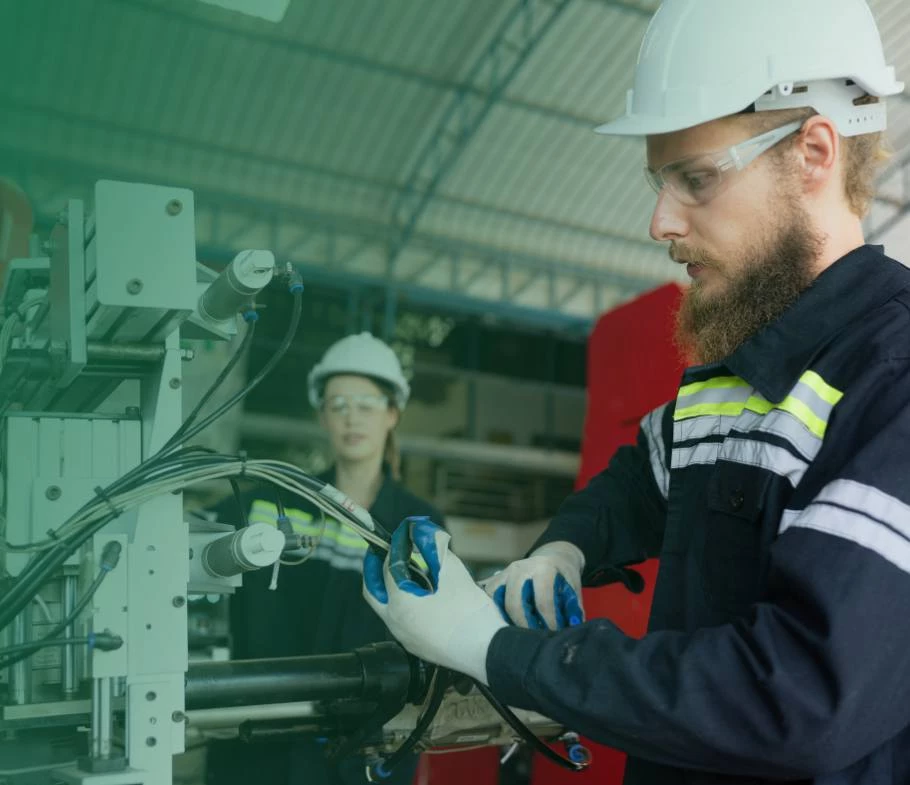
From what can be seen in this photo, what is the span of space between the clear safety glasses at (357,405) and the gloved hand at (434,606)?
6.87 ft

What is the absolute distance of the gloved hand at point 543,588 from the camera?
1.44 meters

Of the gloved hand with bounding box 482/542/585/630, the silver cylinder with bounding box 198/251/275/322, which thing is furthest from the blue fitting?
the silver cylinder with bounding box 198/251/275/322

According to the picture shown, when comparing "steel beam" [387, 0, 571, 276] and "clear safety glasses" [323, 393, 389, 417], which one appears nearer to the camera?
"clear safety glasses" [323, 393, 389, 417]

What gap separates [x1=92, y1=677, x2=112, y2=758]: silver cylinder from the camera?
1.15m

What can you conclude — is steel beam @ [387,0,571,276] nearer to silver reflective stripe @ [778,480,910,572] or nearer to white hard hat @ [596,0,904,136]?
white hard hat @ [596,0,904,136]

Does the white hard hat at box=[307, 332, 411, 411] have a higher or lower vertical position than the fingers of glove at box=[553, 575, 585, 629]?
higher

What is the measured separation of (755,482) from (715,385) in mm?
248

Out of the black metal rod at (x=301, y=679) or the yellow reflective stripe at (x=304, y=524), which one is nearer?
the black metal rod at (x=301, y=679)

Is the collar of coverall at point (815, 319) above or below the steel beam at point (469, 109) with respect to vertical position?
below

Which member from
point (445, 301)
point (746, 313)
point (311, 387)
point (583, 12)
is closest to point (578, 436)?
point (445, 301)

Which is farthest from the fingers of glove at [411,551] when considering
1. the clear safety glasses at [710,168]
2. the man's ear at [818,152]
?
the man's ear at [818,152]

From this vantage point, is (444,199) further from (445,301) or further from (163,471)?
(163,471)

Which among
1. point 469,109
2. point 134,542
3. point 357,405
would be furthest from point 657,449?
point 469,109

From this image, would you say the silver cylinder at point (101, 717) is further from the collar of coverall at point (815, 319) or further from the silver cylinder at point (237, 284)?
the collar of coverall at point (815, 319)
